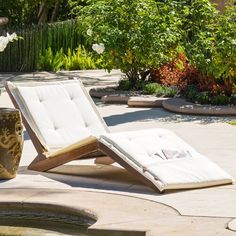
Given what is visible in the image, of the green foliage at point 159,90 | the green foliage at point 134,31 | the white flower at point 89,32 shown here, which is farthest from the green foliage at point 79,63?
the white flower at point 89,32

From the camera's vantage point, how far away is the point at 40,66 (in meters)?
28.0

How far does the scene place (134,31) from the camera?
1905 cm

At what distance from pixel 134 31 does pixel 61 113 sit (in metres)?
8.96

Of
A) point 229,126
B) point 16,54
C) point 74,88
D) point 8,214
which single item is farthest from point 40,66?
point 8,214

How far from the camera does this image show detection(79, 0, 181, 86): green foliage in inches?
741

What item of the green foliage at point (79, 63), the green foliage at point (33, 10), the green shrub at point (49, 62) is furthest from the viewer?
the green foliage at point (33, 10)

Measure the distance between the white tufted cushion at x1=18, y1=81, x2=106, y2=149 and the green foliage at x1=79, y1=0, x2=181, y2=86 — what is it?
818 cm

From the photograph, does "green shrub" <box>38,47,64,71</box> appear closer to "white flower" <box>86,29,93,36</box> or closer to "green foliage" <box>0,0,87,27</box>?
"green foliage" <box>0,0,87,27</box>

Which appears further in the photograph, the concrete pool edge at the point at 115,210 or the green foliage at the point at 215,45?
the green foliage at the point at 215,45

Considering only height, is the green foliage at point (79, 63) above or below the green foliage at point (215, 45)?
below

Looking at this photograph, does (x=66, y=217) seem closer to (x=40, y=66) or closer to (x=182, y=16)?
(x=182, y=16)

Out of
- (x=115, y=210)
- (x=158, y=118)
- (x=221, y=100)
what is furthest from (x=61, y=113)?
(x=221, y=100)

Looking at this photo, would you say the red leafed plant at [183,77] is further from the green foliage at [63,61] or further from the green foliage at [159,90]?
the green foliage at [63,61]

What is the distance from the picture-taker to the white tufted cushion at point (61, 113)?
33.1 ft
